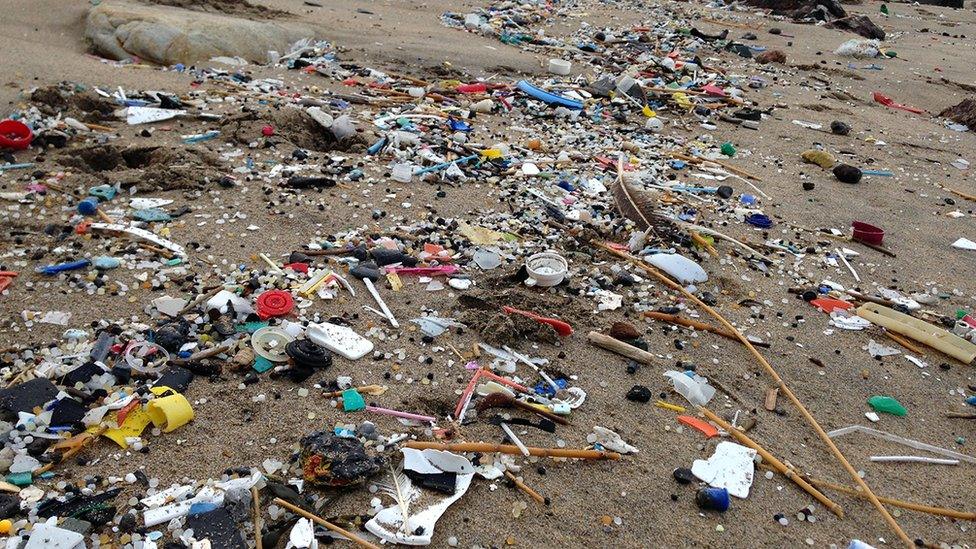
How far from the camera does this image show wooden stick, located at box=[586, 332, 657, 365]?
3393mm

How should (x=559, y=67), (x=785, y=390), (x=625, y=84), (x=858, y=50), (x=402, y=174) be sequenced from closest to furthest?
(x=785, y=390)
(x=402, y=174)
(x=625, y=84)
(x=559, y=67)
(x=858, y=50)

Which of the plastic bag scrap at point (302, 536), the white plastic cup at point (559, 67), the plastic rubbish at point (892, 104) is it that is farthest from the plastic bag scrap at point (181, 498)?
the plastic rubbish at point (892, 104)

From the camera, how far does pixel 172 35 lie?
7.30m

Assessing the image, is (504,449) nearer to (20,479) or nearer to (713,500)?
(713,500)

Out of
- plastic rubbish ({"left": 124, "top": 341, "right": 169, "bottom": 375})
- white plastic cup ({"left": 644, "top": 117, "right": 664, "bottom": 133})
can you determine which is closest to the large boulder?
white plastic cup ({"left": 644, "top": 117, "right": 664, "bottom": 133})

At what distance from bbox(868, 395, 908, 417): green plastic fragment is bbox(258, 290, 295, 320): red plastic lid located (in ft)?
9.95

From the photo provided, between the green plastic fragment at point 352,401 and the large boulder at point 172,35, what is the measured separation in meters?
5.77

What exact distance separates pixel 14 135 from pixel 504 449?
457cm

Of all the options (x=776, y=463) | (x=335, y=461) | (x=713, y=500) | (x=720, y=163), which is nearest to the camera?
(x=335, y=461)

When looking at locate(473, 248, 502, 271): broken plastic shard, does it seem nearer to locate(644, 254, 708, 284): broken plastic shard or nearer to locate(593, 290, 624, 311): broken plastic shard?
locate(593, 290, 624, 311): broken plastic shard

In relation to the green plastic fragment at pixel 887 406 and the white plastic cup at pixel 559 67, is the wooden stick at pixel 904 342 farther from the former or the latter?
the white plastic cup at pixel 559 67

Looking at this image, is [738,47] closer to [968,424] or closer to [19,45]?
[968,424]

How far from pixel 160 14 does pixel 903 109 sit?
30.8ft

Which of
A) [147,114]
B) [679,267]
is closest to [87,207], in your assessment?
[147,114]
